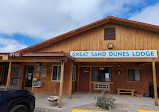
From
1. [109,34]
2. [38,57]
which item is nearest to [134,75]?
[109,34]

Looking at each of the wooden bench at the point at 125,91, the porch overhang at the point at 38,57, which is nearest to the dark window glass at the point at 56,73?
the porch overhang at the point at 38,57

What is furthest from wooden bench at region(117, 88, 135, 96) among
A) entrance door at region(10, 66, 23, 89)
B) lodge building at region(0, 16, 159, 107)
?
entrance door at region(10, 66, 23, 89)

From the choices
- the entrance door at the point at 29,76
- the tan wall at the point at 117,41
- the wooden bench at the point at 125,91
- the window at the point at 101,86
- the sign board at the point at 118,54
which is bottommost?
the wooden bench at the point at 125,91

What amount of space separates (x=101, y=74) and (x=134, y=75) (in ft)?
8.90

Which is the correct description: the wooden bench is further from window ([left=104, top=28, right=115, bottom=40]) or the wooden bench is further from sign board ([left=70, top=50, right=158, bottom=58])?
window ([left=104, top=28, right=115, bottom=40])

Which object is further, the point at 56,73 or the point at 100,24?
the point at 56,73

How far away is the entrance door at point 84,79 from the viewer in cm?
1026

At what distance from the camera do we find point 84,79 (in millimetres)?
10375

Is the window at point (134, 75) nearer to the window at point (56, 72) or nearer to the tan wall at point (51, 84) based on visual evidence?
the tan wall at point (51, 84)

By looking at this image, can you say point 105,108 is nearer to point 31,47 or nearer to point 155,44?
point 155,44

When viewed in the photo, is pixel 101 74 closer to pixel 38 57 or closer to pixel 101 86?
pixel 101 86

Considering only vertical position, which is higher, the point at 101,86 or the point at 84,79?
the point at 84,79

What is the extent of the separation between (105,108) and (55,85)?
15.6 feet

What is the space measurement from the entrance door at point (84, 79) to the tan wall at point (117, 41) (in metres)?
2.75
